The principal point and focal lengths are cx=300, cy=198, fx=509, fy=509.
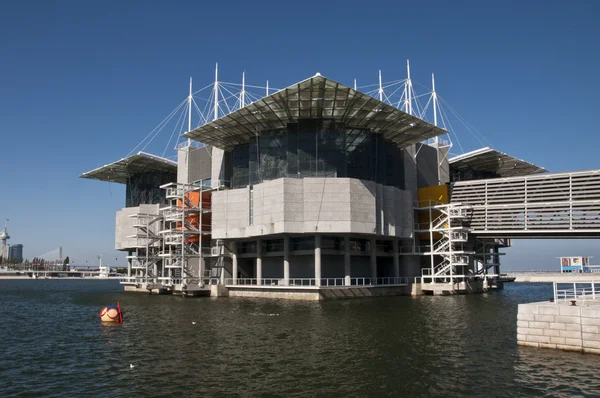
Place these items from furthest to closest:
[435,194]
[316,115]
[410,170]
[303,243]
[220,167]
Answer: [220,167] → [410,170] → [435,194] → [303,243] → [316,115]

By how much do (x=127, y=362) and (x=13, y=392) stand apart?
641cm

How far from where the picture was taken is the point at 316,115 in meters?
72.4

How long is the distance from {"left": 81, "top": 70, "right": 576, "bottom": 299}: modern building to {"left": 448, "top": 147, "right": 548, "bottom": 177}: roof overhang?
390 inches

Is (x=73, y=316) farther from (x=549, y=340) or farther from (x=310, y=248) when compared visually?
(x=549, y=340)

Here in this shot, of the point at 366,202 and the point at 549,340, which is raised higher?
the point at 366,202

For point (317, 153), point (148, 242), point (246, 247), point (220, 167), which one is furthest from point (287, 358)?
point (148, 242)

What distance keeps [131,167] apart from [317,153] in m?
53.9

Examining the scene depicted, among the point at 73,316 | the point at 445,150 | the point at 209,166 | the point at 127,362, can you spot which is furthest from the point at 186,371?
the point at 445,150

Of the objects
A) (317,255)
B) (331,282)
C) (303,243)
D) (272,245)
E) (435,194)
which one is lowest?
(331,282)

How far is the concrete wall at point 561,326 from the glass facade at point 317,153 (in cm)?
4493

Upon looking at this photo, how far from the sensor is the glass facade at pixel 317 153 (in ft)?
235

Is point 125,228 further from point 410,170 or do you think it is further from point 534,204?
point 534,204

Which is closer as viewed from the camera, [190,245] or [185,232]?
[185,232]

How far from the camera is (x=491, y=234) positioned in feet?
257
